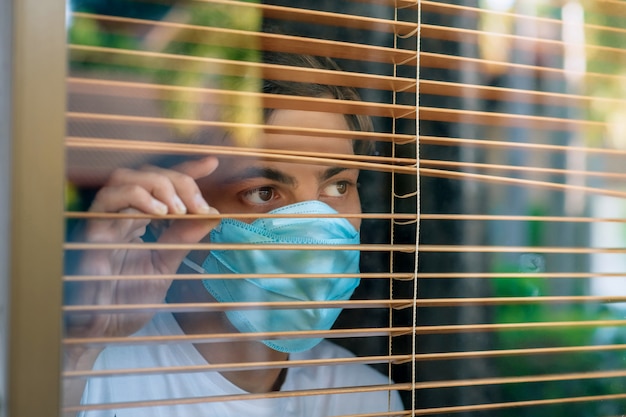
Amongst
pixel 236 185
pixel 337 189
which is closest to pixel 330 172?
pixel 337 189

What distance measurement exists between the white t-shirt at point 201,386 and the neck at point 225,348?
Result: 0.03 feet

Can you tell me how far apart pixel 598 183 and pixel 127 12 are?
0.80 meters

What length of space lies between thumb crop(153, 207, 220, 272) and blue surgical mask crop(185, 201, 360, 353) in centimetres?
1

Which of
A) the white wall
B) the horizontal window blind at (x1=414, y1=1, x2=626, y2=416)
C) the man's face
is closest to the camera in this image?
the white wall

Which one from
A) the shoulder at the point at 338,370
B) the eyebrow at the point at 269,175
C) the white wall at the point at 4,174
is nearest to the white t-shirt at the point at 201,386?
the shoulder at the point at 338,370

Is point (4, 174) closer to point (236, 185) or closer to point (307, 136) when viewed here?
point (236, 185)

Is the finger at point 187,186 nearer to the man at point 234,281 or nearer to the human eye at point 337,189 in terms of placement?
the man at point 234,281

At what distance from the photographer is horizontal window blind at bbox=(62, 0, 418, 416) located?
2.58 ft

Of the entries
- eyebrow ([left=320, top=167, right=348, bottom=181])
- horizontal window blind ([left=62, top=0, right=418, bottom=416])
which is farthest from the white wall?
eyebrow ([left=320, top=167, right=348, bottom=181])

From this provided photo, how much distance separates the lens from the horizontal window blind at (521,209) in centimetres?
97

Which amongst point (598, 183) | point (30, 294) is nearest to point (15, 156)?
point (30, 294)

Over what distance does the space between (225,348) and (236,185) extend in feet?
0.72

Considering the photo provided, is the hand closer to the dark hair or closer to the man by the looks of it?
the man

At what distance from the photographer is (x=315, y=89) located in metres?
0.90
